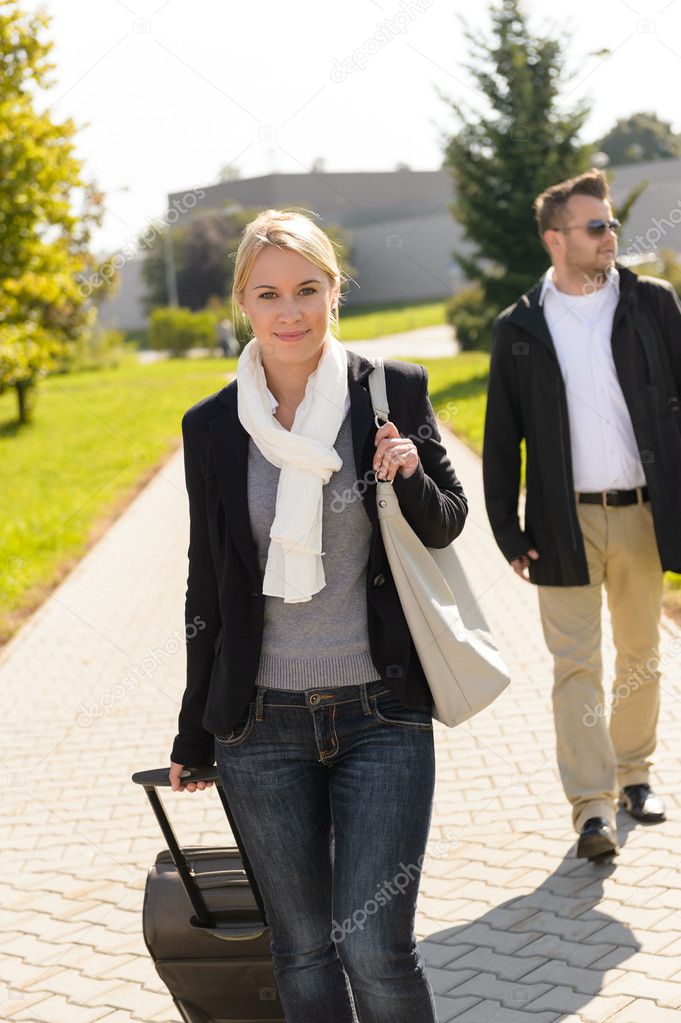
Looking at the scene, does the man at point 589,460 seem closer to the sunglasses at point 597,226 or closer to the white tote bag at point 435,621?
the sunglasses at point 597,226

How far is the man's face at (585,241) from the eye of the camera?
4551 mm

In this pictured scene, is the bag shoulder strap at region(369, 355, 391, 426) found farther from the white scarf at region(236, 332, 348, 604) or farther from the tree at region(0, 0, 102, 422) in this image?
the tree at region(0, 0, 102, 422)

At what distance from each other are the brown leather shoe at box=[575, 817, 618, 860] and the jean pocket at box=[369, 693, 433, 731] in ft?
6.42

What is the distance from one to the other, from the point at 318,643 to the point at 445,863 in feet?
7.91

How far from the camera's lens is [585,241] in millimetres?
4570

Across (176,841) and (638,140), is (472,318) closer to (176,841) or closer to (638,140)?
(176,841)

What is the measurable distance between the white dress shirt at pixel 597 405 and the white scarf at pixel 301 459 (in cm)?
190

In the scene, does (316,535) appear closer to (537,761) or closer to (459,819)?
(459,819)

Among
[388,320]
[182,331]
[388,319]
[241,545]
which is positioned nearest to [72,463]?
[241,545]

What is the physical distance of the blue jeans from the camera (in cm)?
251

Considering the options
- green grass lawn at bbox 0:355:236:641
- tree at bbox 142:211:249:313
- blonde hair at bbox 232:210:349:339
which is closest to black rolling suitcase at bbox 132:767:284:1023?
blonde hair at bbox 232:210:349:339

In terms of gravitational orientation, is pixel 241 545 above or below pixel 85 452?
above

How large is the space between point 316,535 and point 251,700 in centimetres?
39

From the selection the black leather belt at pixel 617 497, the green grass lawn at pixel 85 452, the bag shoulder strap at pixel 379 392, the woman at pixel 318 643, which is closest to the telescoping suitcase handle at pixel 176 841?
the woman at pixel 318 643
